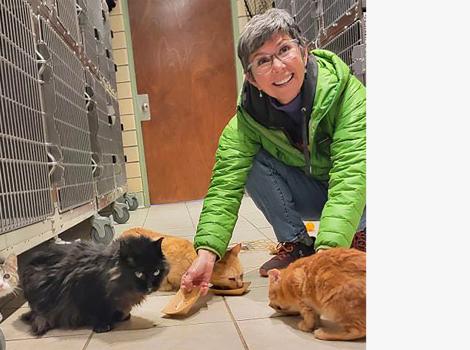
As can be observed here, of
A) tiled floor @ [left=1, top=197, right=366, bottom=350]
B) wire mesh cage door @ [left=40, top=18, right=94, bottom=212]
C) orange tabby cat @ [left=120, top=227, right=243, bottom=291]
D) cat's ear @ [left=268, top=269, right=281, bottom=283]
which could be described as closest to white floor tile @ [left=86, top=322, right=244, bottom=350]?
tiled floor @ [left=1, top=197, right=366, bottom=350]

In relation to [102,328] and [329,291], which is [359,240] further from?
[102,328]

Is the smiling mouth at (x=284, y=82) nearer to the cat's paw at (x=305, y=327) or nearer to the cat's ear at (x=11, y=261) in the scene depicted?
the cat's paw at (x=305, y=327)

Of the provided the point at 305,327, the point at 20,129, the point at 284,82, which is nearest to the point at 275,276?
the point at 305,327

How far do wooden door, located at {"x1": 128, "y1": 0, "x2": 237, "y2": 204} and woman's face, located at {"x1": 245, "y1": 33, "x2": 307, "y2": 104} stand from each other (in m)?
3.10

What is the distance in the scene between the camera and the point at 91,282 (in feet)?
3.43

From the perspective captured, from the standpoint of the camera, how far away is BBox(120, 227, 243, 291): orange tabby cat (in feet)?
4.35

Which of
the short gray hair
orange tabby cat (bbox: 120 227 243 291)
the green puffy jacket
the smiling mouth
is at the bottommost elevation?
orange tabby cat (bbox: 120 227 243 291)

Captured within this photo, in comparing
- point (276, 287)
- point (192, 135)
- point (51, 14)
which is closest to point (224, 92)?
point (192, 135)

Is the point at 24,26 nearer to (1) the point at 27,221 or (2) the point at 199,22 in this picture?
(1) the point at 27,221

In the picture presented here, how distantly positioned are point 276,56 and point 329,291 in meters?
0.65

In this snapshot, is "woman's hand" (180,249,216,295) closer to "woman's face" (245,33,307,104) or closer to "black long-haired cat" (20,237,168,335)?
"black long-haired cat" (20,237,168,335)

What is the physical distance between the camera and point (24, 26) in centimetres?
139

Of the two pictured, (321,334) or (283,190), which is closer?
(321,334)

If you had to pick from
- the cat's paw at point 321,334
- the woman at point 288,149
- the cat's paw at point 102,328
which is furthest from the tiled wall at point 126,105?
the cat's paw at point 321,334
